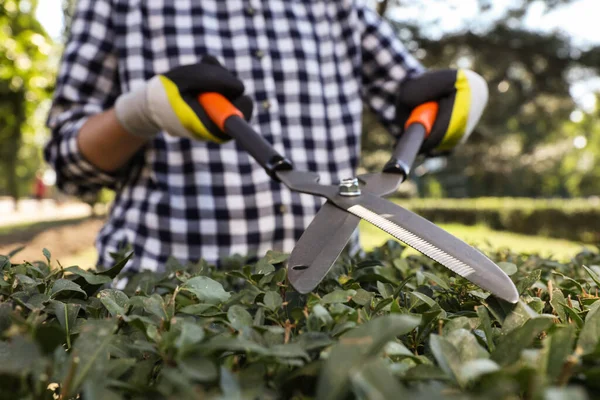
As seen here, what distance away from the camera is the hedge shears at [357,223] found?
2.44 ft

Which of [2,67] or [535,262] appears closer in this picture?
[535,262]

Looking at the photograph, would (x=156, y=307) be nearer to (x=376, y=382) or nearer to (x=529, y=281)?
(x=376, y=382)

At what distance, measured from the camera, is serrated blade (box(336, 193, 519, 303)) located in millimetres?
703

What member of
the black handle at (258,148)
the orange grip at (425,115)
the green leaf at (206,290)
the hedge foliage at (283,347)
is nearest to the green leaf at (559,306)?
the hedge foliage at (283,347)

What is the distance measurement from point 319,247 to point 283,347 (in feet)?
1.22

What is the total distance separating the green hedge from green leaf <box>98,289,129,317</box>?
1414 cm

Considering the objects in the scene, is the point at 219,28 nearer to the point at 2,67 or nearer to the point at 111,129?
the point at 111,129

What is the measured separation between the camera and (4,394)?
0.44 metres

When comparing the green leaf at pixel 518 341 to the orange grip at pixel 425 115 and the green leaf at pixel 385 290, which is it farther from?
the orange grip at pixel 425 115

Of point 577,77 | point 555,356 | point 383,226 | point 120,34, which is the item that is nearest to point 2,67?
point 120,34

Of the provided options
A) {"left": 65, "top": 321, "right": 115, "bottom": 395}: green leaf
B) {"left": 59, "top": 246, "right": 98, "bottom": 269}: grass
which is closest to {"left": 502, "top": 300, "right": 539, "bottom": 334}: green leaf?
{"left": 65, "top": 321, "right": 115, "bottom": 395}: green leaf

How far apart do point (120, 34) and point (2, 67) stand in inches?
198

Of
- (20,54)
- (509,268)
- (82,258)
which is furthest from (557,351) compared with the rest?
(82,258)

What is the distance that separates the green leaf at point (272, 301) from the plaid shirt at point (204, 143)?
1263mm
